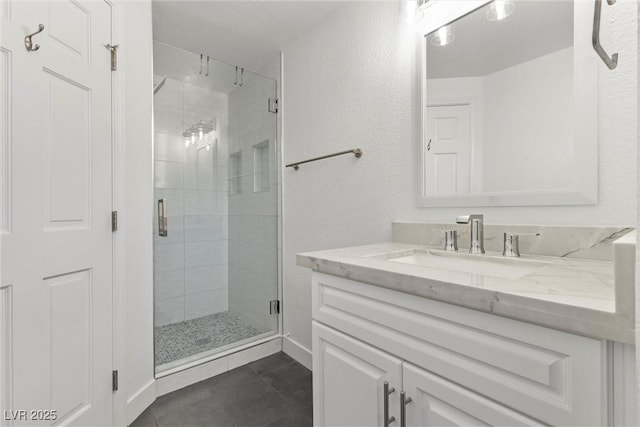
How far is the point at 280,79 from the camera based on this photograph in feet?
7.55

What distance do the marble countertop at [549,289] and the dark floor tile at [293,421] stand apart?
101 centimetres

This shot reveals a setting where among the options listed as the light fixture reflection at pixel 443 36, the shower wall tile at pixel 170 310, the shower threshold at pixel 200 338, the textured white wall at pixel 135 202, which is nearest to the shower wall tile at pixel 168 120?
the textured white wall at pixel 135 202

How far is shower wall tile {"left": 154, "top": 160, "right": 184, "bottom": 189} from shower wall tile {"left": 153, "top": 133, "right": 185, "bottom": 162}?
0.04 m

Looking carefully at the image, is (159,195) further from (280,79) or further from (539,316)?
(539,316)

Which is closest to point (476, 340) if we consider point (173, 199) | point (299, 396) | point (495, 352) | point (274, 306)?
point (495, 352)

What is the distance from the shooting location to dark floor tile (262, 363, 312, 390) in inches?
71.3

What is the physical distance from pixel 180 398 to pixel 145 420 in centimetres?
20

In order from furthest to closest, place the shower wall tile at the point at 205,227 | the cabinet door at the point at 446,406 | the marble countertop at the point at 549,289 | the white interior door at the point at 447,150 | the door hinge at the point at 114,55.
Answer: the shower wall tile at the point at 205,227
the door hinge at the point at 114,55
the white interior door at the point at 447,150
the cabinet door at the point at 446,406
the marble countertop at the point at 549,289

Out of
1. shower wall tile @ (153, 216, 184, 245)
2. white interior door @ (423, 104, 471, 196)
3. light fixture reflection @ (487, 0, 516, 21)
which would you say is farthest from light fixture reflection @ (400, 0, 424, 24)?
shower wall tile @ (153, 216, 184, 245)

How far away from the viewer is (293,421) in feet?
4.90

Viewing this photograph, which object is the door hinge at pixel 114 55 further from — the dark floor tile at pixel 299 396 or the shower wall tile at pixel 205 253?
the dark floor tile at pixel 299 396

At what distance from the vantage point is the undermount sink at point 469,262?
944 millimetres

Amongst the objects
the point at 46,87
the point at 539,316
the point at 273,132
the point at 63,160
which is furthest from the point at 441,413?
the point at 273,132

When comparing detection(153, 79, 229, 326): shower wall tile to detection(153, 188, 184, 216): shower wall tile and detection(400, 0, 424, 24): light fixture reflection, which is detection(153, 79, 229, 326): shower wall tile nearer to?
detection(153, 188, 184, 216): shower wall tile
